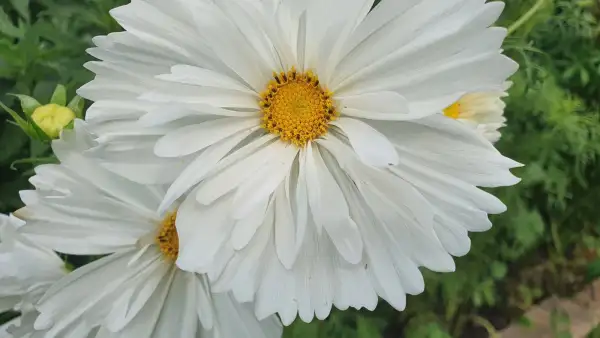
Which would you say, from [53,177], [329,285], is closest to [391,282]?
[329,285]

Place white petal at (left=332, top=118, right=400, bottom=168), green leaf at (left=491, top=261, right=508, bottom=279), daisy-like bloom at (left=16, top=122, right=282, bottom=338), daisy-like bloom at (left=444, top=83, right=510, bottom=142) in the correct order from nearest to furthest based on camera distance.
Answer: white petal at (left=332, top=118, right=400, bottom=168), daisy-like bloom at (left=16, top=122, right=282, bottom=338), daisy-like bloom at (left=444, top=83, right=510, bottom=142), green leaf at (left=491, top=261, right=508, bottom=279)

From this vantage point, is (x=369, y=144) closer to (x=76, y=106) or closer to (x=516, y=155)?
(x=76, y=106)

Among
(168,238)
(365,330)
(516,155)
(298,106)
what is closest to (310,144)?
(298,106)

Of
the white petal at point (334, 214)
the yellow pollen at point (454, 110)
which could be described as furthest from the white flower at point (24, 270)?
the yellow pollen at point (454, 110)

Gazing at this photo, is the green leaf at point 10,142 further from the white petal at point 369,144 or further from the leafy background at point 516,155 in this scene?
the white petal at point 369,144

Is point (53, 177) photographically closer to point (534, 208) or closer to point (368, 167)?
point (368, 167)

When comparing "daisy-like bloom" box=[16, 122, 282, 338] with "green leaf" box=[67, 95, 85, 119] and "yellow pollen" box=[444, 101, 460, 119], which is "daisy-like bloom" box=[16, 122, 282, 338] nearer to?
"green leaf" box=[67, 95, 85, 119]

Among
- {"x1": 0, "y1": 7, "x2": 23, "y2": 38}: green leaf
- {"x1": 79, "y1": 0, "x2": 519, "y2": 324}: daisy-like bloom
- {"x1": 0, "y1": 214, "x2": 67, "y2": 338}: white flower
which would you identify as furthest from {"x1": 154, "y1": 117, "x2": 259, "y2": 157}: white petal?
{"x1": 0, "y1": 7, "x2": 23, "y2": 38}: green leaf
